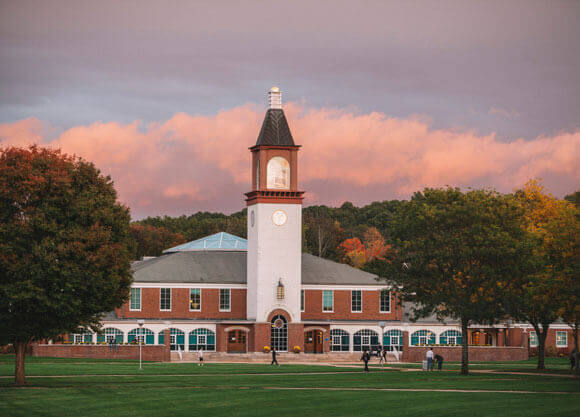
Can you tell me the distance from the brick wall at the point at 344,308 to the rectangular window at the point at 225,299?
695 centimetres

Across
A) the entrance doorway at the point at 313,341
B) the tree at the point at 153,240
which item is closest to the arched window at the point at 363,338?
the entrance doorway at the point at 313,341

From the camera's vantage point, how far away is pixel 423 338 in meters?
84.1

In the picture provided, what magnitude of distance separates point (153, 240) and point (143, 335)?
46.9 m

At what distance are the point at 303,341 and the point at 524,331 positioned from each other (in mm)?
20263

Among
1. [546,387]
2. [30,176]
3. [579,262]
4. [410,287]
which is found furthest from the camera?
[410,287]

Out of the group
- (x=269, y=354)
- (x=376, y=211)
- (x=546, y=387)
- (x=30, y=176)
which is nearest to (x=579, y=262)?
(x=546, y=387)

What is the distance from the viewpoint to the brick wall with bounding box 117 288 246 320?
271ft

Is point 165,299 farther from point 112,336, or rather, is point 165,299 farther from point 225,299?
point 112,336

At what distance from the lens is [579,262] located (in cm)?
4994

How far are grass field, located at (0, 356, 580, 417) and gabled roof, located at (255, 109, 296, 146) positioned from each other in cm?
3055

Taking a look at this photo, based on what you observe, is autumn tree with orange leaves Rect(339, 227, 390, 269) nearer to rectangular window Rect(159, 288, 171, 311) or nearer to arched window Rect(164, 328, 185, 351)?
rectangular window Rect(159, 288, 171, 311)

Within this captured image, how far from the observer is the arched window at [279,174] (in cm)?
8362

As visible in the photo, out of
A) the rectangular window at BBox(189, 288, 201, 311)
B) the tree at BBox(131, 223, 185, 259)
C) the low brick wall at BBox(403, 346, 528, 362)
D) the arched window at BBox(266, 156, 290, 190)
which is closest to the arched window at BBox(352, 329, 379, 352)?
the low brick wall at BBox(403, 346, 528, 362)

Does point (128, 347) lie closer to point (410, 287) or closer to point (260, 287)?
point (260, 287)
